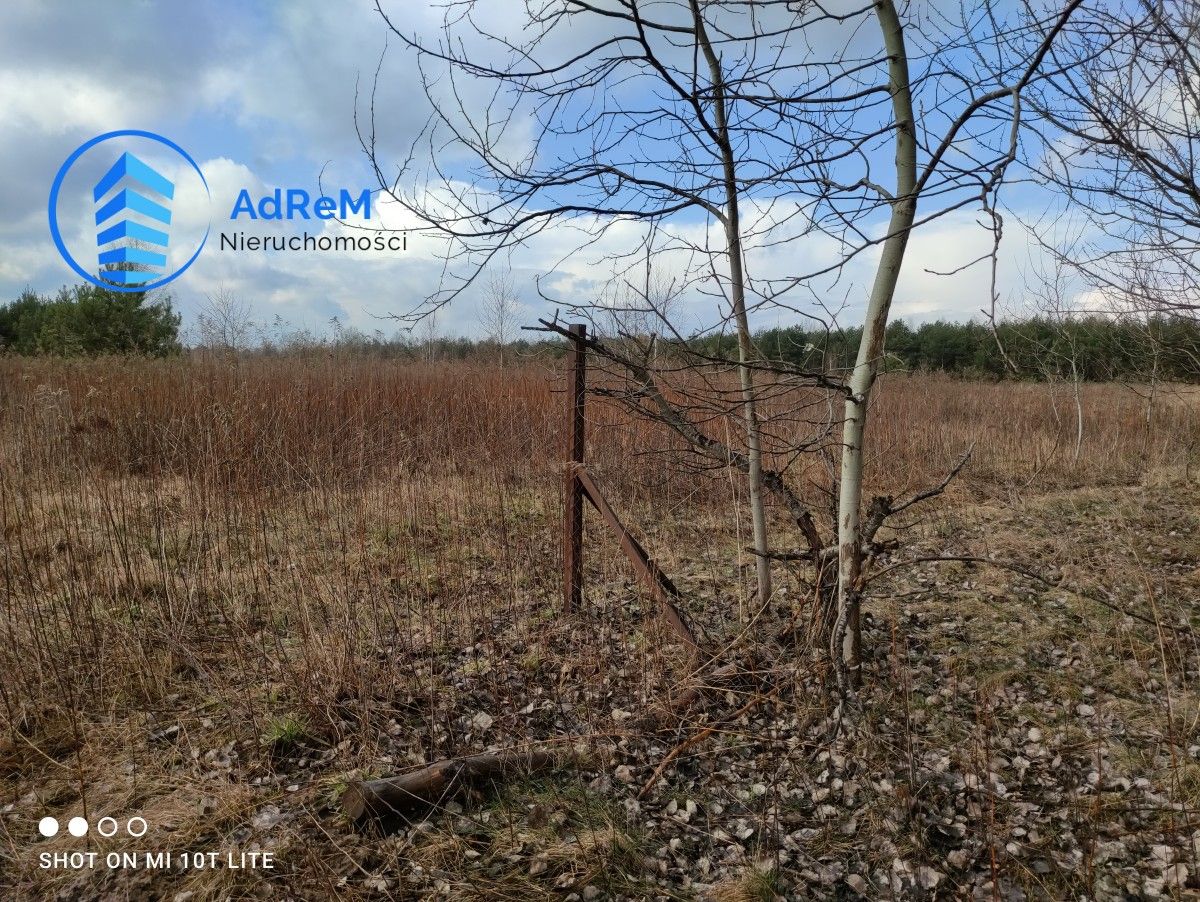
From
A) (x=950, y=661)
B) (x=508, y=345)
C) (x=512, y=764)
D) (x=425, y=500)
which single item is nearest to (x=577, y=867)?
(x=512, y=764)

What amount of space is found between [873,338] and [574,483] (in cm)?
179

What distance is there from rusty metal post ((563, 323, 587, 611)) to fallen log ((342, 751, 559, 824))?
1.43 metres

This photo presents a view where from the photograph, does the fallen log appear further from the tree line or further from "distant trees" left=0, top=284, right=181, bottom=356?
"distant trees" left=0, top=284, right=181, bottom=356

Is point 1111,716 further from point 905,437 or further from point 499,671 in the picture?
point 905,437

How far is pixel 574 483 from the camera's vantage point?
382 cm

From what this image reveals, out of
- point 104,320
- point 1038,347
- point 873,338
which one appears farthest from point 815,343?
point 104,320

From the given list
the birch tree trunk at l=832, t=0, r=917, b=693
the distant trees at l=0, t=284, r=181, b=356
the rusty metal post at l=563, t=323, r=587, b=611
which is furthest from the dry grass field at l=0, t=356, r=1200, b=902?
the distant trees at l=0, t=284, r=181, b=356

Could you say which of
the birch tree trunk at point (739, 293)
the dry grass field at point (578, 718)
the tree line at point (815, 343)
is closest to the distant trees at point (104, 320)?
the tree line at point (815, 343)

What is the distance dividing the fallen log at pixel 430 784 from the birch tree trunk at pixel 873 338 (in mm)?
1295

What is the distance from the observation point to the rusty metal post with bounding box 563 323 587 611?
365 cm

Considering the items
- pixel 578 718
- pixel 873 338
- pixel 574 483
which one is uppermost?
pixel 873 338

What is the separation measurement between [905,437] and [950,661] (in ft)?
20.6

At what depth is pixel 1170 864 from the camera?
199 cm

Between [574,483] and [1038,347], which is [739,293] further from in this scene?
[1038,347]
